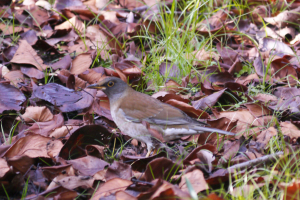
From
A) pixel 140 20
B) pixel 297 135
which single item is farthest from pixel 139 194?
pixel 140 20

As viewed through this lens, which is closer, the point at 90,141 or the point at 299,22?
the point at 90,141

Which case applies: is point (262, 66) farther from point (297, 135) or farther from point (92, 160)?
point (92, 160)

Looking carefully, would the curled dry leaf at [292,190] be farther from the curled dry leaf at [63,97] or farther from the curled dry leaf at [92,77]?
the curled dry leaf at [92,77]

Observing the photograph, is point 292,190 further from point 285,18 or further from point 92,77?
point 285,18

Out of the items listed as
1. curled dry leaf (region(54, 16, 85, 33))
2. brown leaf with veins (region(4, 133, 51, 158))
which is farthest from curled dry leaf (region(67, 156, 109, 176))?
curled dry leaf (region(54, 16, 85, 33))

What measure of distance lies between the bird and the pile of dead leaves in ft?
0.63

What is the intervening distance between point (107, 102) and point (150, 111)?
87cm

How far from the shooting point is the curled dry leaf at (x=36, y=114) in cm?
423

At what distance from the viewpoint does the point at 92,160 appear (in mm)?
3463

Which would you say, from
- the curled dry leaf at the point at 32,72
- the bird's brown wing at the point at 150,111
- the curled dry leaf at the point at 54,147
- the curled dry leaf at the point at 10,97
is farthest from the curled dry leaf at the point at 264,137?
the curled dry leaf at the point at 32,72

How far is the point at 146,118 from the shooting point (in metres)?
4.34

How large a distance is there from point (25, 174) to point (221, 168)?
180 cm

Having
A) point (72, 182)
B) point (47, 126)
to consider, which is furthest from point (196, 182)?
point (47, 126)

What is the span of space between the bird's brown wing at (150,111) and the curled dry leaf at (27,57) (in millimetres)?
1555
